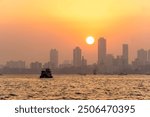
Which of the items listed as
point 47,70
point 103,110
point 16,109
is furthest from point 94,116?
point 47,70

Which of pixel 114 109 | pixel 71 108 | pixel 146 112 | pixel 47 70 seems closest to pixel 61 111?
pixel 71 108

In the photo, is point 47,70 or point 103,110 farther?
point 47,70

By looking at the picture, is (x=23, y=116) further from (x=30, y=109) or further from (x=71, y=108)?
(x=71, y=108)

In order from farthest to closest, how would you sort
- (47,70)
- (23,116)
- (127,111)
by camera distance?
(47,70) → (127,111) → (23,116)

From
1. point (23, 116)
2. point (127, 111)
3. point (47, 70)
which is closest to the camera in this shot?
point (23, 116)

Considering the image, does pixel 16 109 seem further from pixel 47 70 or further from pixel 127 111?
pixel 47 70

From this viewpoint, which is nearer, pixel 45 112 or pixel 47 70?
pixel 45 112

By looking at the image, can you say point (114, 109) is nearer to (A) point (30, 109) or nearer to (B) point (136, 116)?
(B) point (136, 116)

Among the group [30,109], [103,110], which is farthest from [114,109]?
[30,109]
